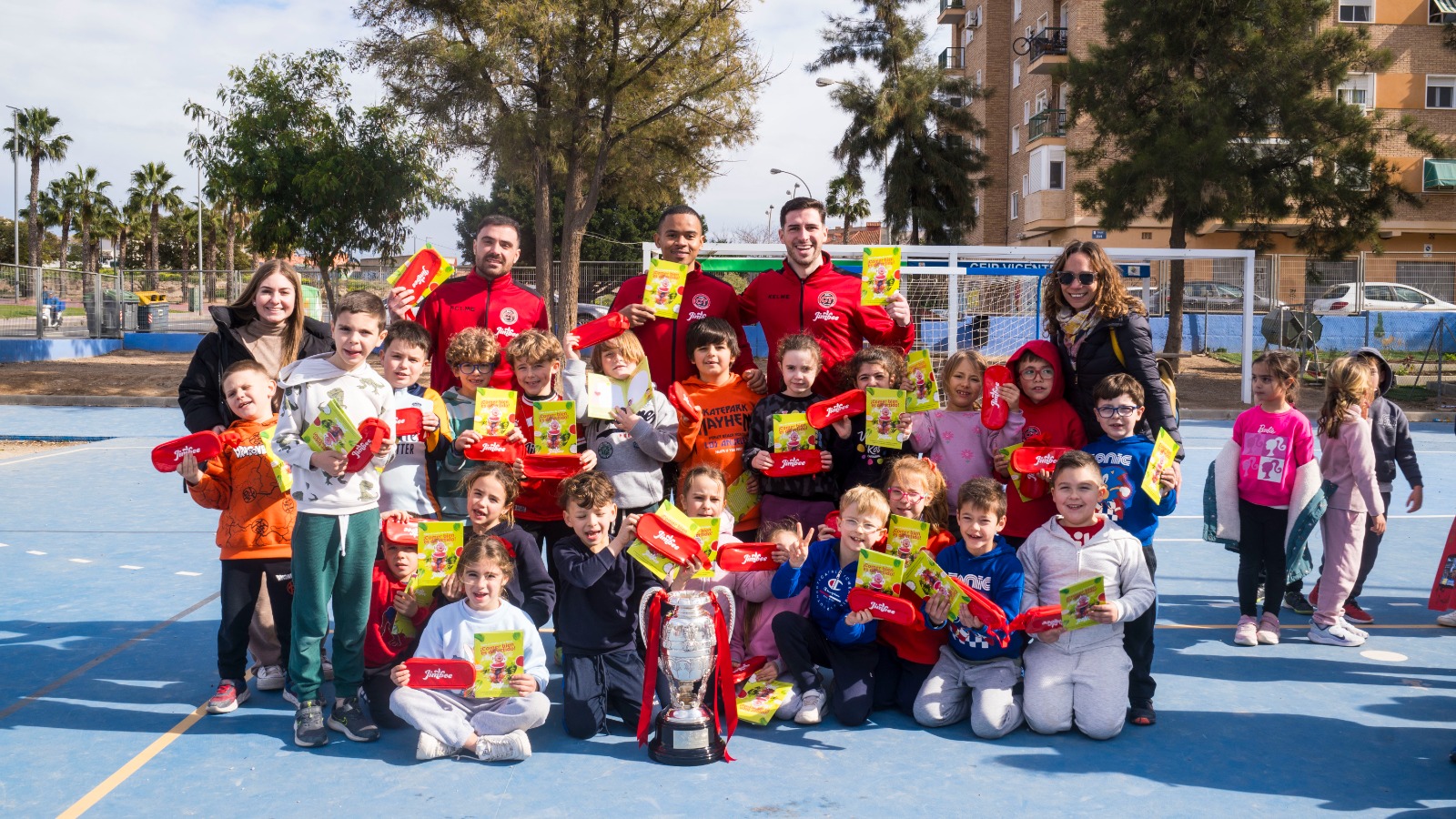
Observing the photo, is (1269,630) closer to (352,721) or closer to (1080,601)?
(1080,601)

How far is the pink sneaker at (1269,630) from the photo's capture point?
5.54 m

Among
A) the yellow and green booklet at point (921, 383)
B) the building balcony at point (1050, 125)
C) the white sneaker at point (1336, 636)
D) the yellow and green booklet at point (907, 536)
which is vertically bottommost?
the white sneaker at point (1336, 636)

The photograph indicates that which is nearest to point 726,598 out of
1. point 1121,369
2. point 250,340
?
point 1121,369

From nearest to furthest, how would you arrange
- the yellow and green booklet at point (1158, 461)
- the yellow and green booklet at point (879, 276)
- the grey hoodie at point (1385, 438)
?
1. the yellow and green booklet at point (1158, 461)
2. the yellow and green booklet at point (879, 276)
3. the grey hoodie at point (1385, 438)

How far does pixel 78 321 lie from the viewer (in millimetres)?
26188

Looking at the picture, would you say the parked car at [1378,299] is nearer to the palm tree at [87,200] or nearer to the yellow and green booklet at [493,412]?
the yellow and green booklet at [493,412]

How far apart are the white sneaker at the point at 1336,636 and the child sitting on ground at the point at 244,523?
5.16 m

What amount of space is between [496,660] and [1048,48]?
1448 inches

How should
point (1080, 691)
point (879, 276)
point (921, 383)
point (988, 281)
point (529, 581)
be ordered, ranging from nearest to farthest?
point (1080, 691) < point (529, 581) < point (921, 383) < point (879, 276) < point (988, 281)

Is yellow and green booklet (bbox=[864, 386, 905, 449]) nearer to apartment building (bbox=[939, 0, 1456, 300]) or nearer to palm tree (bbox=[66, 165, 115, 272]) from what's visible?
apartment building (bbox=[939, 0, 1456, 300])

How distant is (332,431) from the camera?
4.01 m

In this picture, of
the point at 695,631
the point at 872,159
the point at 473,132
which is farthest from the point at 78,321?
the point at 695,631

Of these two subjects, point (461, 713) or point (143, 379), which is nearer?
point (461, 713)

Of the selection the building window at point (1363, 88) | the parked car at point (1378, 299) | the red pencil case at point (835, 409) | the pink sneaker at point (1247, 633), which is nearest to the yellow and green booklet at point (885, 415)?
the red pencil case at point (835, 409)
